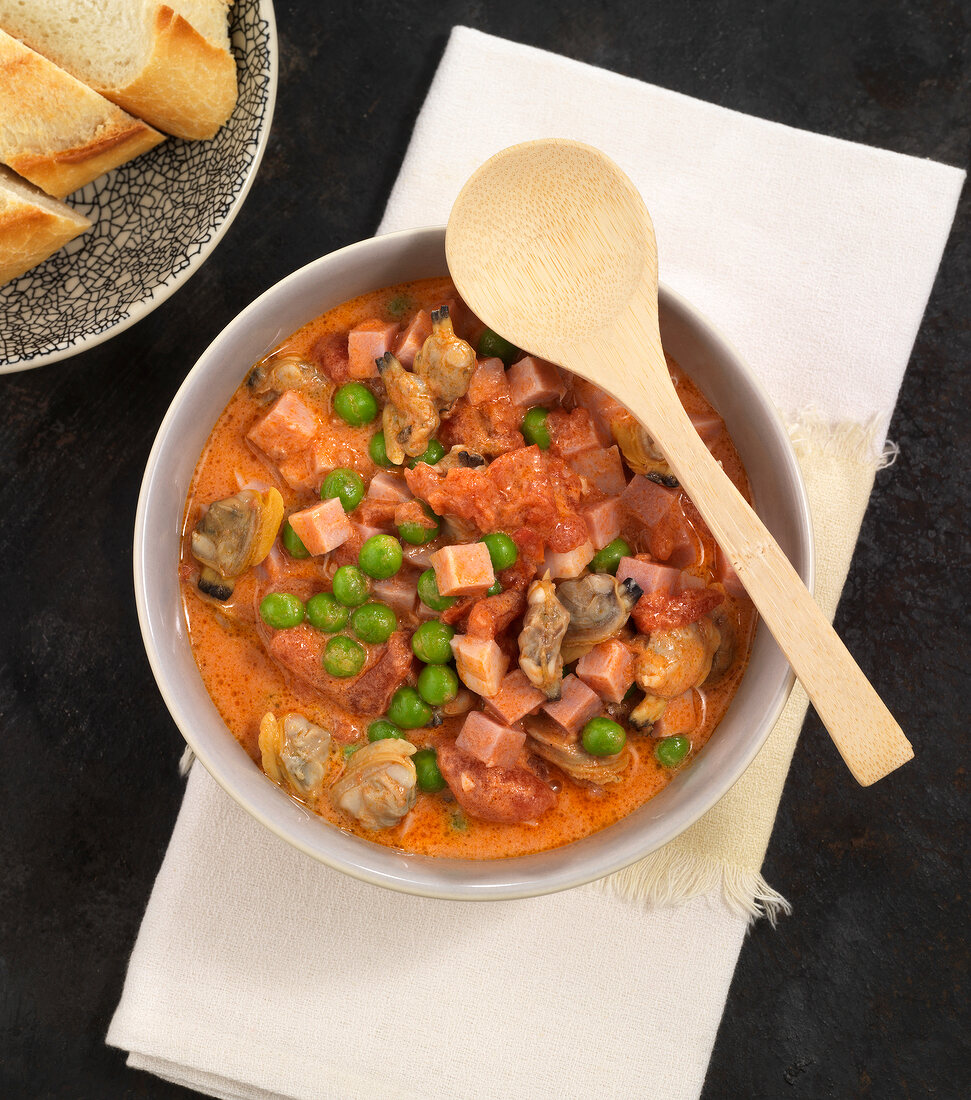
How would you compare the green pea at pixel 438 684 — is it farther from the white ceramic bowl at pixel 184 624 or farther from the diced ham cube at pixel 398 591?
the white ceramic bowl at pixel 184 624

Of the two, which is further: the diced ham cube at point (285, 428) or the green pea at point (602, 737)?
the diced ham cube at point (285, 428)

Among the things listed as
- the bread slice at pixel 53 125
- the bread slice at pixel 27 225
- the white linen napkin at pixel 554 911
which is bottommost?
the white linen napkin at pixel 554 911

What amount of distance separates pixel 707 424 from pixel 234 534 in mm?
1747

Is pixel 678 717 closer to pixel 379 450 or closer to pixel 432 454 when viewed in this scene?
pixel 432 454

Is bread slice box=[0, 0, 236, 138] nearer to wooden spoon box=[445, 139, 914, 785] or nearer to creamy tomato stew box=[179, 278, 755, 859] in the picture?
creamy tomato stew box=[179, 278, 755, 859]

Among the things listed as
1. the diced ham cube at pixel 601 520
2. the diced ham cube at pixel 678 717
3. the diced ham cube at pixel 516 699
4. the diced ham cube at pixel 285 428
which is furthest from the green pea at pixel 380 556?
the diced ham cube at pixel 678 717

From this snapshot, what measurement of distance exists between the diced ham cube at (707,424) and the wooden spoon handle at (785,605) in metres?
0.45

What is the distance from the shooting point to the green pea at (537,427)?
325 cm

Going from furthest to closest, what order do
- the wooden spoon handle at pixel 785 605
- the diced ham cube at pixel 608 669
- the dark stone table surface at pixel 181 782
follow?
the dark stone table surface at pixel 181 782, the diced ham cube at pixel 608 669, the wooden spoon handle at pixel 785 605

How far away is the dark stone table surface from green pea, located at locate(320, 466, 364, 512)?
40.3 inches

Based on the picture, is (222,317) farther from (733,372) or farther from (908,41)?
(908,41)

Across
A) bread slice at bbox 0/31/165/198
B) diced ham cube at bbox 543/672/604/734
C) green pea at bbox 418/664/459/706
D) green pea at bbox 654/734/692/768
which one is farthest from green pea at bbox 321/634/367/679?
bread slice at bbox 0/31/165/198

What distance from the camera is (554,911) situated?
3611mm

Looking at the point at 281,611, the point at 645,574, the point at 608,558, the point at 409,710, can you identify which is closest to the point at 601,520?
the point at 608,558
